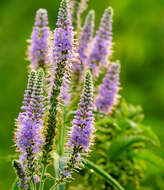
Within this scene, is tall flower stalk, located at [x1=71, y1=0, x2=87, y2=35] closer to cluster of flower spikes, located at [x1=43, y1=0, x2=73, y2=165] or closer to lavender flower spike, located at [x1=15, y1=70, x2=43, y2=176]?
cluster of flower spikes, located at [x1=43, y1=0, x2=73, y2=165]

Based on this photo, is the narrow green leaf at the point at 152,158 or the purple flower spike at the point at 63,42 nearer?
the purple flower spike at the point at 63,42

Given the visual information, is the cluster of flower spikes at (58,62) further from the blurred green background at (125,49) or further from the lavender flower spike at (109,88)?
the blurred green background at (125,49)

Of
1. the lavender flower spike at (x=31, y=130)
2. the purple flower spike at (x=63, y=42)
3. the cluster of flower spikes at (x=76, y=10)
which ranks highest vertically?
the cluster of flower spikes at (x=76, y=10)

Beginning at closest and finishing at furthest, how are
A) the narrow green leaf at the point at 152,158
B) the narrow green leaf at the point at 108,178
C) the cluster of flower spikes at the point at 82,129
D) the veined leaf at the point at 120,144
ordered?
the cluster of flower spikes at the point at 82,129 < the narrow green leaf at the point at 108,178 < the veined leaf at the point at 120,144 < the narrow green leaf at the point at 152,158

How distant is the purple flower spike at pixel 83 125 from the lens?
1742 mm

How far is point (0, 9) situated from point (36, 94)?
Answer: 5419 mm

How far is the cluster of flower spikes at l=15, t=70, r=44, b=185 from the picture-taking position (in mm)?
1746

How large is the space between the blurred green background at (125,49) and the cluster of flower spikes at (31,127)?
3788 mm

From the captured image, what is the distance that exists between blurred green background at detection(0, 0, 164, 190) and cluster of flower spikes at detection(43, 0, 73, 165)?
12.4ft

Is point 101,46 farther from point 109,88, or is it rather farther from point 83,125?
point 83,125

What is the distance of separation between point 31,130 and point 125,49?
4.88 m

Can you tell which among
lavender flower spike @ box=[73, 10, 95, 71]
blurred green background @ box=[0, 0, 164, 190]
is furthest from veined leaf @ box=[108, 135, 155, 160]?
blurred green background @ box=[0, 0, 164, 190]

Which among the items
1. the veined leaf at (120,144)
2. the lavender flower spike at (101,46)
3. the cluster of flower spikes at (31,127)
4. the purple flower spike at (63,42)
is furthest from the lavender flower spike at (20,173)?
the lavender flower spike at (101,46)

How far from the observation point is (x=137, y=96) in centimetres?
617
